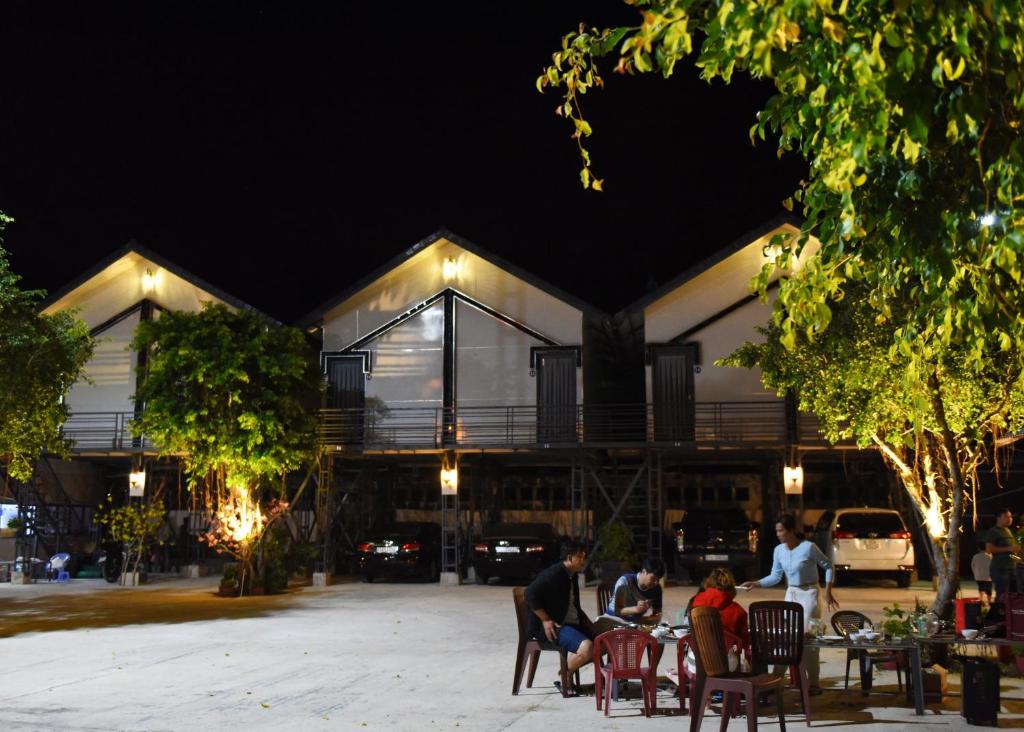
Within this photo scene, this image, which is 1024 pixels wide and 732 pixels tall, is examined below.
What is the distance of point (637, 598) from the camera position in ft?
32.0

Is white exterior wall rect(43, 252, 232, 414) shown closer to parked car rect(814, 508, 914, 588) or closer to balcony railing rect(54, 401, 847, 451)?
balcony railing rect(54, 401, 847, 451)

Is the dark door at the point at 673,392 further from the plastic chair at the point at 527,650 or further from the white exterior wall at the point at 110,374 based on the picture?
the plastic chair at the point at 527,650

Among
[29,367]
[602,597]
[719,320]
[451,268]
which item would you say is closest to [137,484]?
[451,268]

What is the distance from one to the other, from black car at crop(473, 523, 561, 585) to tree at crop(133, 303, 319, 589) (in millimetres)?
4469

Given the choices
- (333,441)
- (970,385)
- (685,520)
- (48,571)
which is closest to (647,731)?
(970,385)

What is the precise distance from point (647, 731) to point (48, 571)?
2195cm

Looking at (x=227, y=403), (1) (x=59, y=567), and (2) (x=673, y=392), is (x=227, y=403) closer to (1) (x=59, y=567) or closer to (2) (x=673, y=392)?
(1) (x=59, y=567)

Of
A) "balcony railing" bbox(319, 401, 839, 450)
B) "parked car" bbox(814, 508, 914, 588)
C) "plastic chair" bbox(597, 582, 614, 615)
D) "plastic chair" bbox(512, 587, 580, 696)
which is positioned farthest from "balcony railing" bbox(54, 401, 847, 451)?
"plastic chair" bbox(512, 587, 580, 696)

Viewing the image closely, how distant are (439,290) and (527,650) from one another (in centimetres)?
1747

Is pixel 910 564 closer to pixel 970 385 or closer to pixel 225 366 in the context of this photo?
pixel 970 385

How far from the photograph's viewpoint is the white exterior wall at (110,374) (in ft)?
88.8

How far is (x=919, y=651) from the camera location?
801cm

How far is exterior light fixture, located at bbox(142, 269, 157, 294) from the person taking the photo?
27.0m

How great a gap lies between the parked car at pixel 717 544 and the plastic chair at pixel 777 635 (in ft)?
43.3
